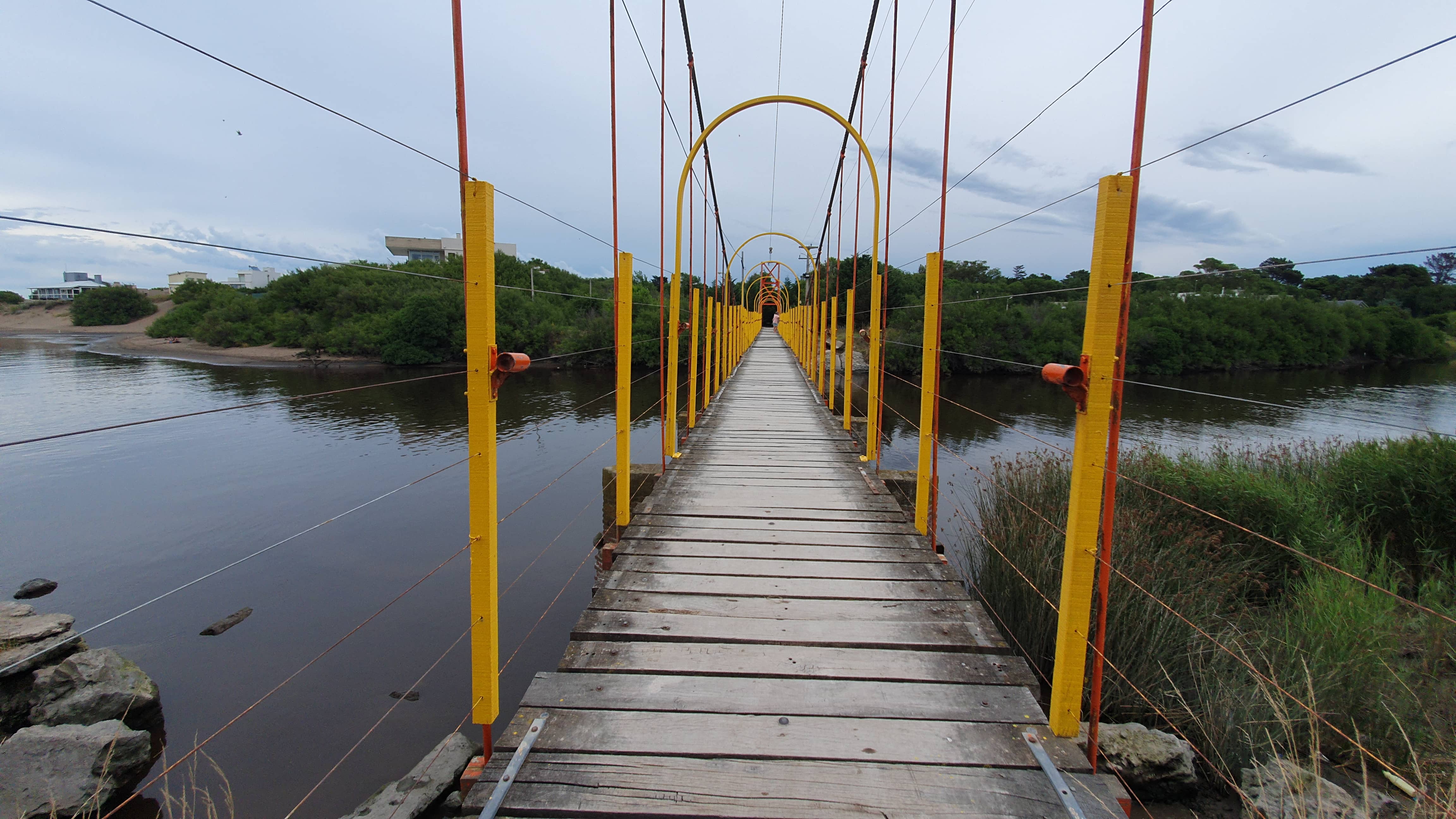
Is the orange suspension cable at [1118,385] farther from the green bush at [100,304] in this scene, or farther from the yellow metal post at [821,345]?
the green bush at [100,304]

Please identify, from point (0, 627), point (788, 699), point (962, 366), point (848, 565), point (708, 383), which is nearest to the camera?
point (788, 699)

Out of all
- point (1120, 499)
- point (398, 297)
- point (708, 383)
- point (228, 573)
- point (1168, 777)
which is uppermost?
point (398, 297)

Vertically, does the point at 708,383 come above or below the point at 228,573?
above

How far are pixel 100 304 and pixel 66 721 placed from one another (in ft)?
14.0

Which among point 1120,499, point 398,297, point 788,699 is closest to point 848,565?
point 788,699

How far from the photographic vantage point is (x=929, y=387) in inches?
127

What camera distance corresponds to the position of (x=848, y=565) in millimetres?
2953

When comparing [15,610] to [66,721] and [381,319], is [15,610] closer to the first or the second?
[66,721]

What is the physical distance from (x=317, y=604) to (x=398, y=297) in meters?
26.4

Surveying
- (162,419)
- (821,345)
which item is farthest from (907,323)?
(162,419)

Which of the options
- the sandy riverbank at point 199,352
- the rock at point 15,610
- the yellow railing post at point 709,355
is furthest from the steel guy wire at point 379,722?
the sandy riverbank at point 199,352

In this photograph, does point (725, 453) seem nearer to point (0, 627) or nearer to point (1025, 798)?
point (1025, 798)

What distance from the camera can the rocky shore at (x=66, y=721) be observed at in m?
3.54

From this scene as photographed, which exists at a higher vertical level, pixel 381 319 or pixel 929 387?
pixel 381 319
